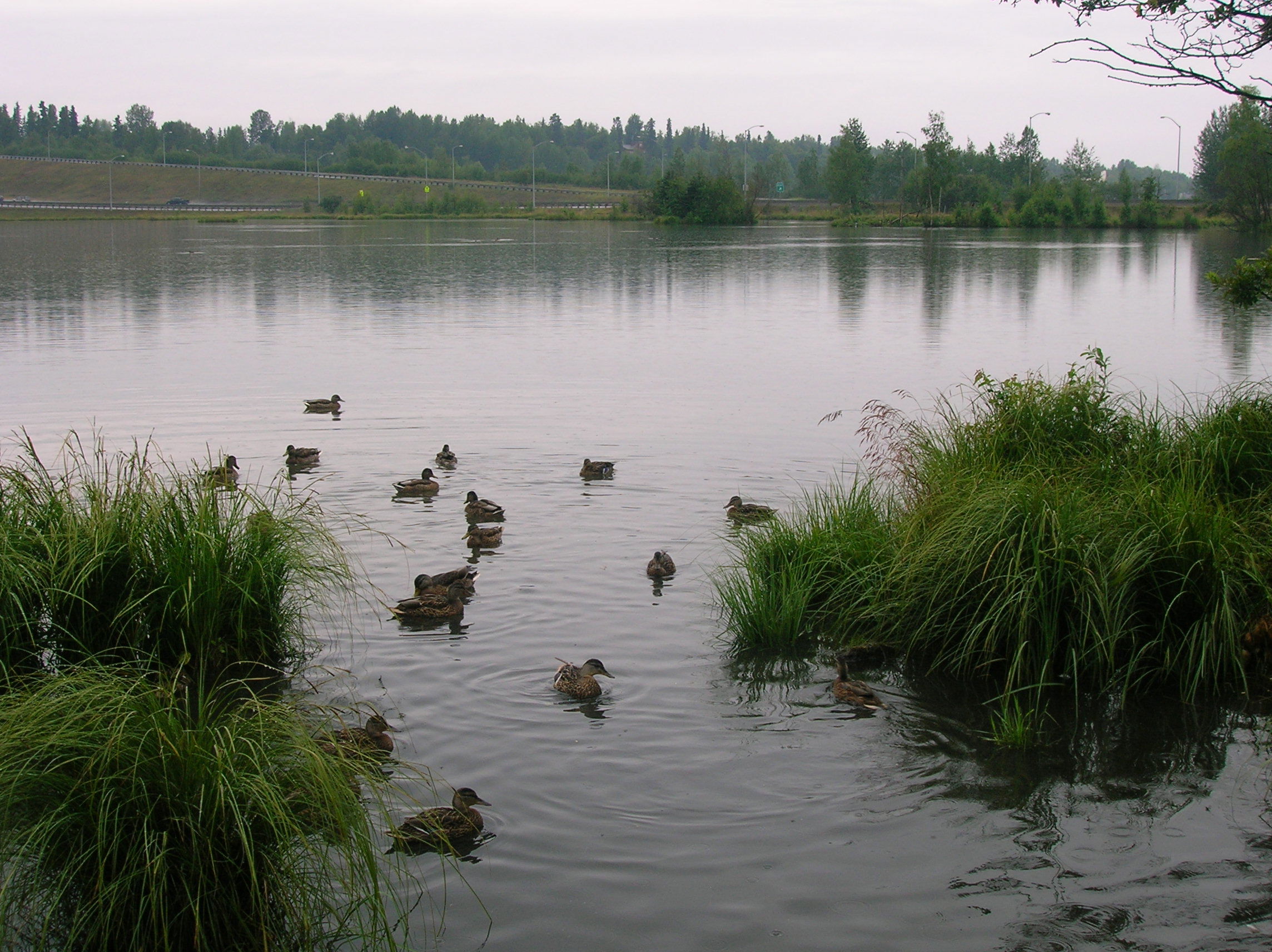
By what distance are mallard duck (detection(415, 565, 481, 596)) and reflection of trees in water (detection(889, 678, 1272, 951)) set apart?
3602 mm

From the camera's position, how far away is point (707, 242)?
69438 millimetres

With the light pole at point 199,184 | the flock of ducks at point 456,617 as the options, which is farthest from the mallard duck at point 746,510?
the light pole at point 199,184

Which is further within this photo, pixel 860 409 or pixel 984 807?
pixel 860 409

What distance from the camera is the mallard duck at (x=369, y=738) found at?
17.9ft

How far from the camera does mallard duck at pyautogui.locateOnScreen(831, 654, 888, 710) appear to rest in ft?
23.6

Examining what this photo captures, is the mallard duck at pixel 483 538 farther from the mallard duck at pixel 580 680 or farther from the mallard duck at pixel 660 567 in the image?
the mallard duck at pixel 580 680

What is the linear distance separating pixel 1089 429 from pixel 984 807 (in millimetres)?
4934

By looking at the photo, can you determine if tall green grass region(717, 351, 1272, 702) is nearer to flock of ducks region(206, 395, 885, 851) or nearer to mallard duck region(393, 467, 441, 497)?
flock of ducks region(206, 395, 885, 851)

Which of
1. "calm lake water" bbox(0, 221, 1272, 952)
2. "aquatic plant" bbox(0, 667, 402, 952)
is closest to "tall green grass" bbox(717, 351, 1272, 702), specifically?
"calm lake water" bbox(0, 221, 1272, 952)

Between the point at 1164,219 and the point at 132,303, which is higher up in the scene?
the point at 1164,219

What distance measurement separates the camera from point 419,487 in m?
12.0

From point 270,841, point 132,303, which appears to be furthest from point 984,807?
point 132,303

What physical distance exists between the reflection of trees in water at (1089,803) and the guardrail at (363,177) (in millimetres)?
159017

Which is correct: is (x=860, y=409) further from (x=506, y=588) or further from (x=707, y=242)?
(x=707, y=242)
